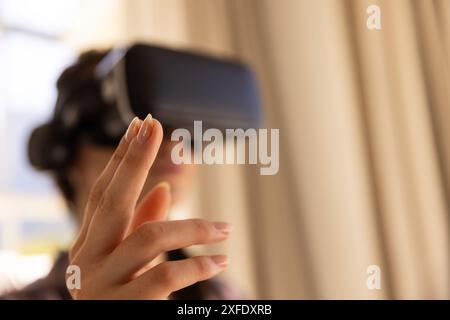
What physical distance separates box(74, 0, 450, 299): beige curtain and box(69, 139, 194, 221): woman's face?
0.07 metres

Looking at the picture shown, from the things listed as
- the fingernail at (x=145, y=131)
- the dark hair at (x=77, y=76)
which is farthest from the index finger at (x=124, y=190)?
the dark hair at (x=77, y=76)

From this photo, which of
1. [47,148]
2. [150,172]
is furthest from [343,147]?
[47,148]

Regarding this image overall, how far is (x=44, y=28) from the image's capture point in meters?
0.97

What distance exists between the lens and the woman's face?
0.95ft

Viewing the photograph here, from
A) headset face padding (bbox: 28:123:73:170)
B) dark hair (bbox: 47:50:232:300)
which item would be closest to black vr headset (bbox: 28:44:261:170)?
dark hair (bbox: 47:50:232:300)

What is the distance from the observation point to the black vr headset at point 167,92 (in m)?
0.25

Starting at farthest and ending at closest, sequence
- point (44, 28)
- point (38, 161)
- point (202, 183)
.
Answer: point (44, 28)
point (202, 183)
point (38, 161)

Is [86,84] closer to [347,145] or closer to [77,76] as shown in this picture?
[77,76]

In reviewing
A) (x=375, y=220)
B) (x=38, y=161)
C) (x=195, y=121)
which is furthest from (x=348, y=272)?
(x=38, y=161)

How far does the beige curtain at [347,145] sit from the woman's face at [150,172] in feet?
0.22

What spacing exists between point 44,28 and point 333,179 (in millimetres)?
843

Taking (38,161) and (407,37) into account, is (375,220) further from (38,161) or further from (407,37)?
(38,161)

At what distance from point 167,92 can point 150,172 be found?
60 mm

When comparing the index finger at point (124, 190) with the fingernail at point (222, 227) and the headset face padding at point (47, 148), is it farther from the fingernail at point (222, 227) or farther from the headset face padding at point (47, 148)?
the headset face padding at point (47, 148)
